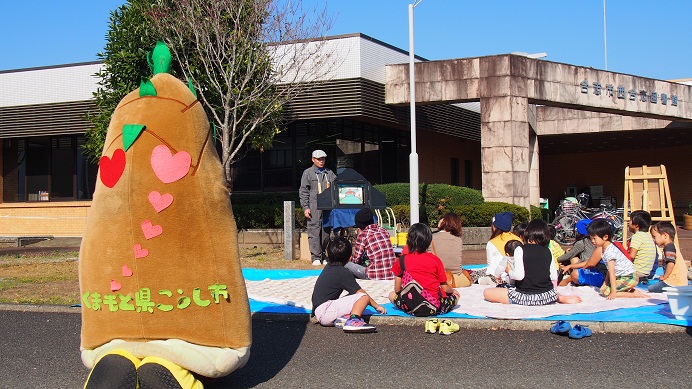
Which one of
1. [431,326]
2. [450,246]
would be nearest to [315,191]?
[450,246]

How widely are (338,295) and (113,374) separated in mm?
3511

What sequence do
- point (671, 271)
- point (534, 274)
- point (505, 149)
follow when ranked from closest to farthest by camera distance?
1. point (534, 274)
2. point (671, 271)
3. point (505, 149)

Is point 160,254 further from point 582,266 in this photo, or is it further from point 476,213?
point 476,213

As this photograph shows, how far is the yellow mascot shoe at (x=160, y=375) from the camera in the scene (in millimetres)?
4832

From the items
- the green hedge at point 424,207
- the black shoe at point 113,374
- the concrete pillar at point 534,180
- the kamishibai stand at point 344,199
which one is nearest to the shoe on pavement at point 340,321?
the black shoe at point 113,374

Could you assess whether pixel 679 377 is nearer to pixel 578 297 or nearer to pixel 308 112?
pixel 578 297

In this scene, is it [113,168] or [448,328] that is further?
[448,328]

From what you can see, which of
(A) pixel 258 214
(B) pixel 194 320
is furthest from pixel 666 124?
(B) pixel 194 320

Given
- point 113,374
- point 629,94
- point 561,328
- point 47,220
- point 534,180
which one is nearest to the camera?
point 113,374

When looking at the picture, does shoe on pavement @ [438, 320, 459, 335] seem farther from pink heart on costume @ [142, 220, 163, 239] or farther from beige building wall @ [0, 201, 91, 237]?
beige building wall @ [0, 201, 91, 237]

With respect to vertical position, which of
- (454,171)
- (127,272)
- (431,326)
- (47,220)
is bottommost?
(431,326)

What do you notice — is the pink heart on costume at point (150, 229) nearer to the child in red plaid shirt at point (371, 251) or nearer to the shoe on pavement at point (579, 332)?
the shoe on pavement at point (579, 332)

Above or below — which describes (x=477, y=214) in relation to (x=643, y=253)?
above

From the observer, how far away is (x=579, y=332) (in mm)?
7023
